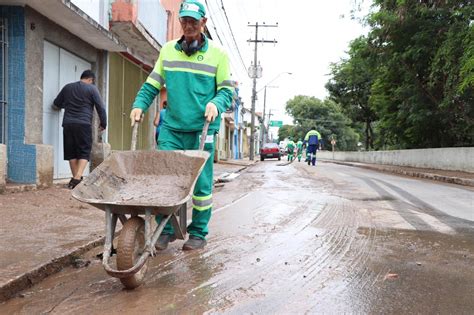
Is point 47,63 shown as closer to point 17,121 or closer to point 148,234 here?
point 17,121

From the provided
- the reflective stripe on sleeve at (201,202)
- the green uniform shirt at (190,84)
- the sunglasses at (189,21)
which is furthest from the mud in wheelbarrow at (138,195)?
the sunglasses at (189,21)

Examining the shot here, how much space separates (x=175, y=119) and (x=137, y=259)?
4.65ft

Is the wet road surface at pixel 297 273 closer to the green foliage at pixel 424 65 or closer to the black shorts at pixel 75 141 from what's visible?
the black shorts at pixel 75 141

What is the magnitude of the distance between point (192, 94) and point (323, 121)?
217 feet

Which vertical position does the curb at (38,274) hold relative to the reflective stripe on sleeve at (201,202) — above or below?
below

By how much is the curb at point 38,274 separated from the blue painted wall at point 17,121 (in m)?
3.26

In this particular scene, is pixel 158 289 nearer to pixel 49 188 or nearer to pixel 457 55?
pixel 49 188

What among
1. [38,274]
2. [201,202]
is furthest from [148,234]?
[201,202]

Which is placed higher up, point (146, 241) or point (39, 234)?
point (146, 241)

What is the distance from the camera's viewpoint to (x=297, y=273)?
3557 millimetres

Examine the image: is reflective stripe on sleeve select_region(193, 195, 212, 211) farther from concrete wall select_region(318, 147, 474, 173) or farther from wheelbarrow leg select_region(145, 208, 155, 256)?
concrete wall select_region(318, 147, 474, 173)

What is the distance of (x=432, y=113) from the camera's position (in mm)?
18484

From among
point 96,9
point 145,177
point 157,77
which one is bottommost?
point 145,177

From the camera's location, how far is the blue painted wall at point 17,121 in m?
6.80
